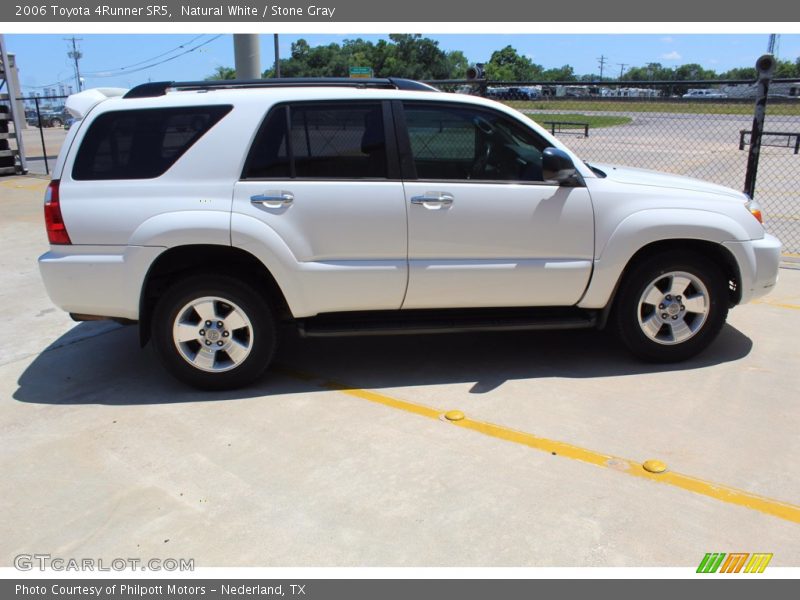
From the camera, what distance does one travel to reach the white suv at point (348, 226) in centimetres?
446

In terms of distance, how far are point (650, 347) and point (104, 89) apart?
14.4 ft

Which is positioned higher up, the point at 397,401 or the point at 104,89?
the point at 104,89

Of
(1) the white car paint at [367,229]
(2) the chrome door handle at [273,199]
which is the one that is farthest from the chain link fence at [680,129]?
(2) the chrome door handle at [273,199]

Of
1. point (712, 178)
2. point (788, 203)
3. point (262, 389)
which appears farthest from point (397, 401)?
point (712, 178)

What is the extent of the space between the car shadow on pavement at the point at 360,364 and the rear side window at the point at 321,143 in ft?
4.76

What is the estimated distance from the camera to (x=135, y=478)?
3.68 metres

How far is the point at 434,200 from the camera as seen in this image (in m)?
4.57

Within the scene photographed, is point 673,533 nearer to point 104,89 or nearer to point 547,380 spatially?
point 547,380

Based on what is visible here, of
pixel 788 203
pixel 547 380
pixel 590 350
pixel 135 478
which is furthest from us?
pixel 788 203

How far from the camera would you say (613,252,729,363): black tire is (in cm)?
488

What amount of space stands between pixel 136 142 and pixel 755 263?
4.37 metres

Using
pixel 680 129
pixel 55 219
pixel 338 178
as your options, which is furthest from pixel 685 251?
pixel 680 129

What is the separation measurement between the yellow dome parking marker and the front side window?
2.02m

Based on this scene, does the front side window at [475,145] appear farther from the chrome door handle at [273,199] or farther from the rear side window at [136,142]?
the rear side window at [136,142]
